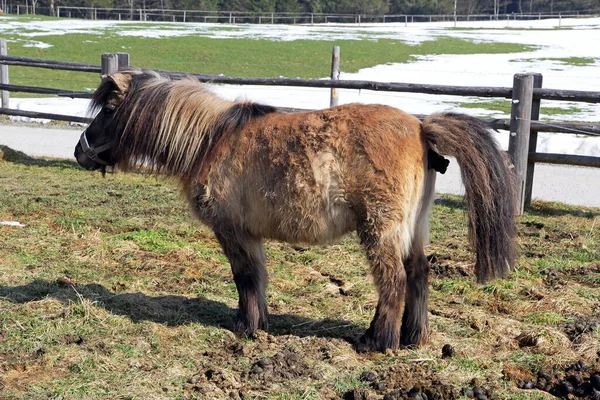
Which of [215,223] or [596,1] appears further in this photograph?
[596,1]

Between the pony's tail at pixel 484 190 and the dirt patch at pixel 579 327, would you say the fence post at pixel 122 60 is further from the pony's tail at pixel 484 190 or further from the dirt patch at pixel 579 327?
the dirt patch at pixel 579 327

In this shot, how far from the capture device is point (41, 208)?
7.96 metres

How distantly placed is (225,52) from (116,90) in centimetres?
3176

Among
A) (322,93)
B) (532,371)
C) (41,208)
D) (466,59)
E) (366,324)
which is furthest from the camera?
(466,59)

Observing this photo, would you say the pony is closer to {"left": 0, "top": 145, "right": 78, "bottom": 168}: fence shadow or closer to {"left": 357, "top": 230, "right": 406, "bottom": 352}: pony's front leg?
{"left": 357, "top": 230, "right": 406, "bottom": 352}: pony's front leg

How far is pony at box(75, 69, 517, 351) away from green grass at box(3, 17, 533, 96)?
19501 mm

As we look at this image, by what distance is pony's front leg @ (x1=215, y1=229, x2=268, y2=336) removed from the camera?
4.73m

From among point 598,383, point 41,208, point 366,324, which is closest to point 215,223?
point 366,324

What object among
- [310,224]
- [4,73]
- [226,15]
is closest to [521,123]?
[310,224]

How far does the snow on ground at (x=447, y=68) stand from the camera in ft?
60.1

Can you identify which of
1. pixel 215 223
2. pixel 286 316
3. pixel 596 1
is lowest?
pixel 286 316

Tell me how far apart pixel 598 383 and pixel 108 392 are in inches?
107

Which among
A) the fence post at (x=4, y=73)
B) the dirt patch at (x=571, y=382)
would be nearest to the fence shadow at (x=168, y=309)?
the dirt patch at (x=571, y=382)

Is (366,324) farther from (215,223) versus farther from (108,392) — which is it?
(108,392)
